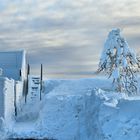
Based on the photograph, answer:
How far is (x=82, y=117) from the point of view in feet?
76.0

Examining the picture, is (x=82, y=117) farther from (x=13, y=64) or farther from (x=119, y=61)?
(x=13, y=64)

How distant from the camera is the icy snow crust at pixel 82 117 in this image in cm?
1498

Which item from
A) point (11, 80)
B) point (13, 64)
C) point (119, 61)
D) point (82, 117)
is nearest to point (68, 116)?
point (82, 117)

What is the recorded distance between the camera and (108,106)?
56.7 feet

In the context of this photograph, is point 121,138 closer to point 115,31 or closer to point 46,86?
point 115,31

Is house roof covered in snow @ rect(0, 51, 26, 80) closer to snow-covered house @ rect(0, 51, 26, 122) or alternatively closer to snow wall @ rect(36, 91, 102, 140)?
snow-covered house @ rect(0, 51, 26, 122)

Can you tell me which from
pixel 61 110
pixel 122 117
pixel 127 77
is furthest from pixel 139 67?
pixel 122 117

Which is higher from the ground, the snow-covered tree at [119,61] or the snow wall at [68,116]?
the snow-covered tree at [119,61]

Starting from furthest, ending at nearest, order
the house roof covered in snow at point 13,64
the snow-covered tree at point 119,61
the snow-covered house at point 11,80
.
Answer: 1. the house roof covered in snow at point 13,64
2. the snow-covered tree at point 119,61
3. the snow-covered house at point 11,80

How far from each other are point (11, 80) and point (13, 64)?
218 inches

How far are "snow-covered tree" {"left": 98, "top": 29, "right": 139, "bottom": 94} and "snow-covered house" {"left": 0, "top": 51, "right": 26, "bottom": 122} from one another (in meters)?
4.85

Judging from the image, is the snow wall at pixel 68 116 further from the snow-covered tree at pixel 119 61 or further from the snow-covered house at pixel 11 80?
the snow-covered tree at pixel 119 61

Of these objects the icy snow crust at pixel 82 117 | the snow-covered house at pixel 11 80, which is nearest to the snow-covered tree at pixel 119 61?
the icy snow crust at pixel 82 117

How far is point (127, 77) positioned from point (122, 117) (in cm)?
1356
